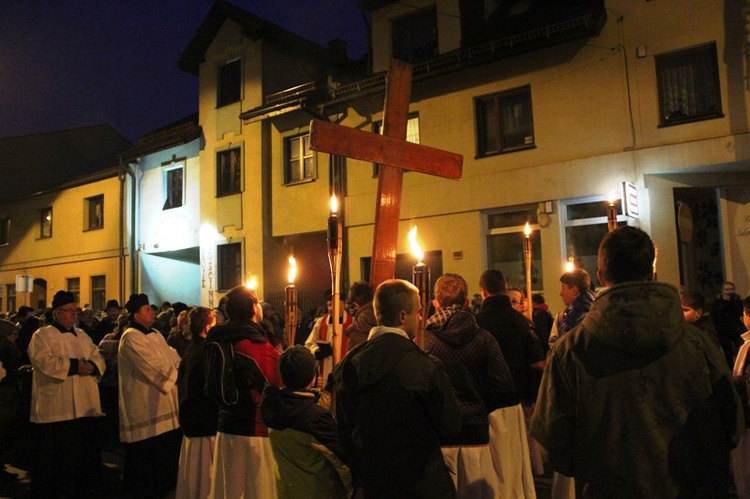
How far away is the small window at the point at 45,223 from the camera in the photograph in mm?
26605

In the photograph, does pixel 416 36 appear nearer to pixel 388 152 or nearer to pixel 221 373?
pixel 388 152

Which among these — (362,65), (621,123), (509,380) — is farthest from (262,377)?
(362,65)

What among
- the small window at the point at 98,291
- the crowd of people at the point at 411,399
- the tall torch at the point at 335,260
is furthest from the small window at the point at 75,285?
the tall torch at the point at 335,260

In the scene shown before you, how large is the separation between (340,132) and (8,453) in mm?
8282

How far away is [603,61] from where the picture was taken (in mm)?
12516

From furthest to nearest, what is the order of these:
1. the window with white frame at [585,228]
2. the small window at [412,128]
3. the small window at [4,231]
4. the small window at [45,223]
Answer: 1. the small window at [4,231]
2. the small window at [45,223]
3. the small window at [412,128]
4. the window with white frame at [585,228]

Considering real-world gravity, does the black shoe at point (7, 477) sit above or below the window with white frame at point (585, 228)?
below

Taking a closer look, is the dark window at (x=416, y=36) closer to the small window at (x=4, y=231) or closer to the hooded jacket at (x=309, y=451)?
the hooded jacket at (x=309, y=451)

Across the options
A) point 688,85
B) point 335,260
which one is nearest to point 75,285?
point 688,85

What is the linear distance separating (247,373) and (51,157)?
32.9 metres

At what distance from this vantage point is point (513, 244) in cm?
1377

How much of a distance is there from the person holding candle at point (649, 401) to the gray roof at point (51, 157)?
32441 millimetres

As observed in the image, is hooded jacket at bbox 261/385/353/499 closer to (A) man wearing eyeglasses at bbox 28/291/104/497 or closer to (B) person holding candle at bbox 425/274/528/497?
(B) person holding candle at bbox 425/274/528/497

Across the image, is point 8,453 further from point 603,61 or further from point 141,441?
point 603,61
